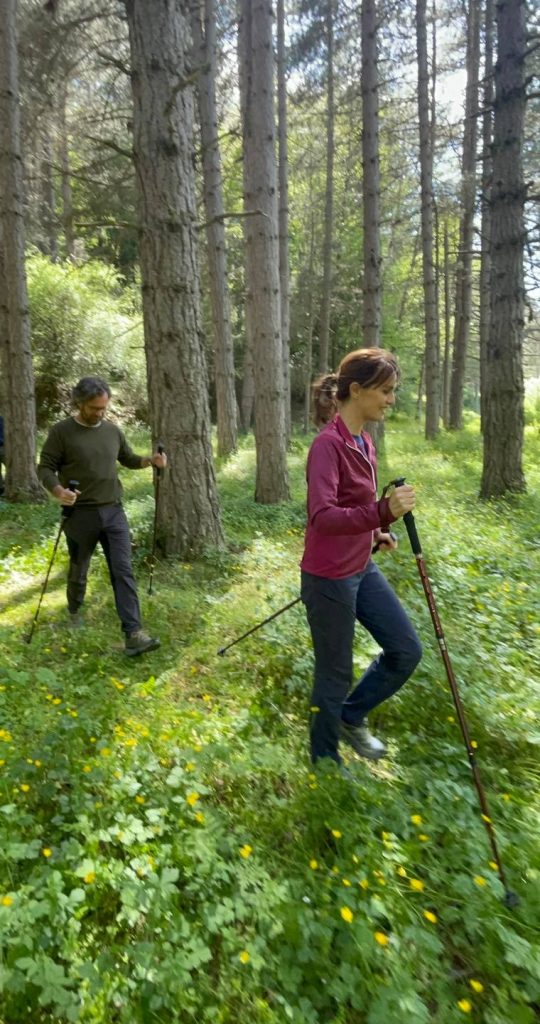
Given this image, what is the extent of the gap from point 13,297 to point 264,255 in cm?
415

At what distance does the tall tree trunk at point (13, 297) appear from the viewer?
905 centimetres

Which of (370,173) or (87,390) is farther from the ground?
(370,173)

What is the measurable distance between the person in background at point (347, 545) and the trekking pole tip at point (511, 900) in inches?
43.0

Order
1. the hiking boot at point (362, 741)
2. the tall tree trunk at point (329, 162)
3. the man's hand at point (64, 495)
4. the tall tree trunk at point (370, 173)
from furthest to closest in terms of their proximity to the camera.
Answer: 1. the tall tree trunk at point (329, 162)
2. the tall tree trunk at point (370, 173)
3. the man's hand at point (64, 495)
4. the hiking boot at point (362, 741)

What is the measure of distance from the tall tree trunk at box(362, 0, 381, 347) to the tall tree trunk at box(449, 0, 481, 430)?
3.24 m

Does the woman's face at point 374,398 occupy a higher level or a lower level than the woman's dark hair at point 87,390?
lower

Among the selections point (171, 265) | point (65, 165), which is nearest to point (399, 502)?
point (171, 265)

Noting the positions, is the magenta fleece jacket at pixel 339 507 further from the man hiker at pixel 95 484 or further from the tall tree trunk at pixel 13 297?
the tall tree trunk at pixel 13 297

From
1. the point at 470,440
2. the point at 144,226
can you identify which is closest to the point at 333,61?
the point at 470,440

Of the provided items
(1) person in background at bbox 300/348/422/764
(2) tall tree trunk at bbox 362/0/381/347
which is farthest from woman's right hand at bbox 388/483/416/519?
(2) tall tree trunk at bbox 362/0/381/347

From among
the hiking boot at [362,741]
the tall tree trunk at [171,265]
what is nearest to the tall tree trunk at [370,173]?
the tall tree trunk at [171,265]

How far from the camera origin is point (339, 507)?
2.92 m

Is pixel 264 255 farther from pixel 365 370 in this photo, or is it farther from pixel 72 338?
pixel 72 338

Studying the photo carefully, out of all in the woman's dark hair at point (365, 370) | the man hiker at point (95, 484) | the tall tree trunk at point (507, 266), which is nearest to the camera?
the woman's dark hair at point (365, 370)
